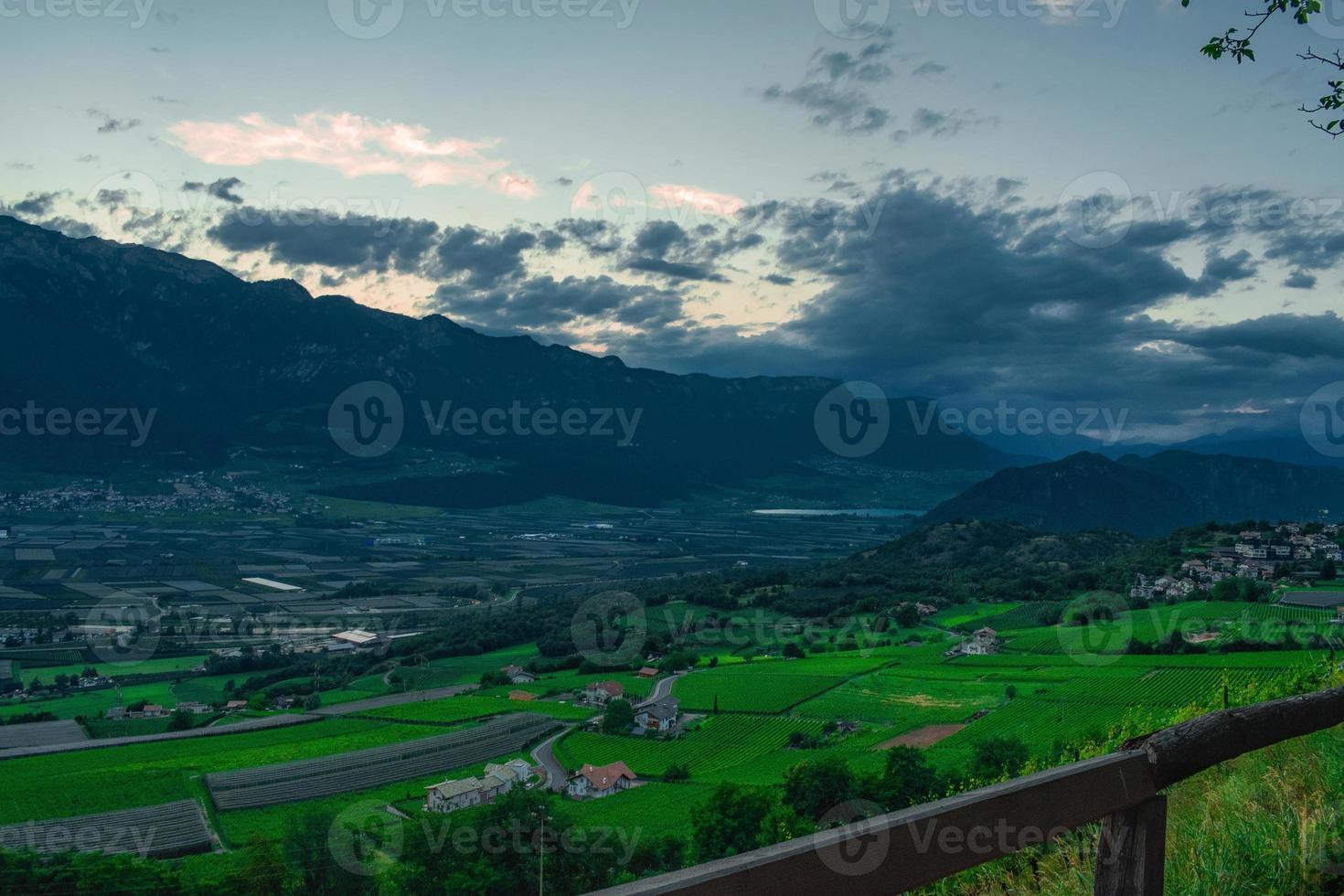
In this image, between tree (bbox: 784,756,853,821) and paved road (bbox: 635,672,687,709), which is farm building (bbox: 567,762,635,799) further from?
paved road (bbox: 635,672,687,709)

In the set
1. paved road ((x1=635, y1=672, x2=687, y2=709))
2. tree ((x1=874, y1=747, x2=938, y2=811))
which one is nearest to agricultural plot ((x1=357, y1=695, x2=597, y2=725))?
paved road ((x1=635, y1=672, x2=687, y2=709))

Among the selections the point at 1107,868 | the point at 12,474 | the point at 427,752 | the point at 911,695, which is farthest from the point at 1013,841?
the point at 12,474

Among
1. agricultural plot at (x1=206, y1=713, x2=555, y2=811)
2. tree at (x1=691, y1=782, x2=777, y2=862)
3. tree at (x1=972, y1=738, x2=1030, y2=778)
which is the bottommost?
agricultural plot at (x1=206, y1=713, x2=555, y2=811)

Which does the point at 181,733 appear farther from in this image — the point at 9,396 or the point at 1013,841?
the point at 9,396

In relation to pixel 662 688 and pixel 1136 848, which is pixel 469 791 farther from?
pixel 1136 848

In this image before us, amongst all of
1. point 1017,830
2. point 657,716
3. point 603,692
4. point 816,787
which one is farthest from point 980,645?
point 1017,830

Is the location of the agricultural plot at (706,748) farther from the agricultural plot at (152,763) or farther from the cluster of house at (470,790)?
the agricultural plot at (152,763)
